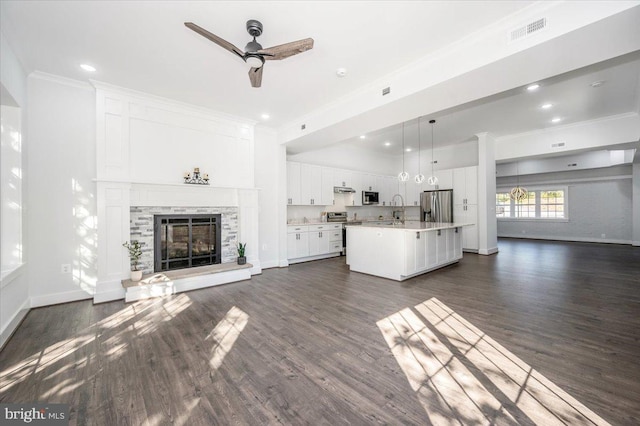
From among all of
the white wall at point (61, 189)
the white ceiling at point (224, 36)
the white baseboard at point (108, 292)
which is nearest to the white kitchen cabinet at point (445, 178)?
the white ceiling at point (224, 36)

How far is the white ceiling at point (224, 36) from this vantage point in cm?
246

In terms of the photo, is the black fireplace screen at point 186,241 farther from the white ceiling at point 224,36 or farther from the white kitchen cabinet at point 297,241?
the white ceiling at point 224,36

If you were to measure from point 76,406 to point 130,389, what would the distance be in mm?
293

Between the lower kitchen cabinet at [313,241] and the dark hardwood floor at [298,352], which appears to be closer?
the dark hardwood floor at [298,352]

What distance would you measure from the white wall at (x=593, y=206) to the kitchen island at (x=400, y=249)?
7.65 m

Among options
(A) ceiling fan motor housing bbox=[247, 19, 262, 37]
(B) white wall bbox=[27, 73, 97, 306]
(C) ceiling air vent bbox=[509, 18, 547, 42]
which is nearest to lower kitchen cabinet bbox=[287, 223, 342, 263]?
(B) white wall bbox=[27, 73, 97, 306]

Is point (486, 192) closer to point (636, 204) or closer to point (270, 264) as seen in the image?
point (636, 204)

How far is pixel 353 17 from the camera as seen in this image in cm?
258

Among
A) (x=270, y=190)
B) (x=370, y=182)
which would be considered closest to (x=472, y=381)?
(x=270, y=190)

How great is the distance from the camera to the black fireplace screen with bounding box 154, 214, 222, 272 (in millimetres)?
4504

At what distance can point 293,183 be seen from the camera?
22.0 ft

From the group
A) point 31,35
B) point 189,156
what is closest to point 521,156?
point 189,156

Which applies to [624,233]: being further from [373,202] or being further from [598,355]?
[598,355]

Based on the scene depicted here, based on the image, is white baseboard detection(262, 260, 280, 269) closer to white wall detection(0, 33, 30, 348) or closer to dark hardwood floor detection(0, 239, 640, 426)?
dark hardwood floor detection(0, 239, 640, 426)
